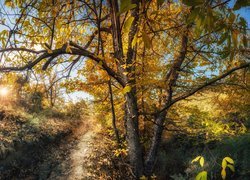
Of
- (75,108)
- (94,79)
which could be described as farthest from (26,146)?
(75,108)

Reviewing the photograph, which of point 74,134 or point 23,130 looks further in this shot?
point 74,134

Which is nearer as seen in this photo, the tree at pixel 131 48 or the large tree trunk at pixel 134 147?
the tree at pixel 131 48

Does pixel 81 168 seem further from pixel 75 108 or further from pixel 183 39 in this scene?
pixel 75 108

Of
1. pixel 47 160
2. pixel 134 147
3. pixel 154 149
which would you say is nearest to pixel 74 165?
pixel 47 160

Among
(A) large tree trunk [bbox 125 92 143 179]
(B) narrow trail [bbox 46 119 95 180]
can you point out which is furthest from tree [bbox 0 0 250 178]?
(B) narrow trail [bbox 46 119 95 180]

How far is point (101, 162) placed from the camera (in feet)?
20.0

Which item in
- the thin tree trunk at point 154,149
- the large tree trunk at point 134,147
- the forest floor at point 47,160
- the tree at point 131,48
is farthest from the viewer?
the forest floor at point 47,160

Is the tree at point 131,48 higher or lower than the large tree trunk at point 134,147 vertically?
higher

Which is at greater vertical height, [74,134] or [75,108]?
[75,108]

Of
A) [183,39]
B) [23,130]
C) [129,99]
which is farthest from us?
[23,130]

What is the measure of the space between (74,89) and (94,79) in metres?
0.57

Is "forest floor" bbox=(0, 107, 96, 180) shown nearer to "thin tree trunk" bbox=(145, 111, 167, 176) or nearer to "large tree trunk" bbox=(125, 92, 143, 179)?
"thin tree trunk" bbox=(145, 111, 167, 176)

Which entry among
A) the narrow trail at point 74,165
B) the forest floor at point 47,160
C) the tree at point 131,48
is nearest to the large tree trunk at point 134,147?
the tree at point 131,48

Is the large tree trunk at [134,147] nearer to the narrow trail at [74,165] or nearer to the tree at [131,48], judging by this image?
the tree at [131,48]
